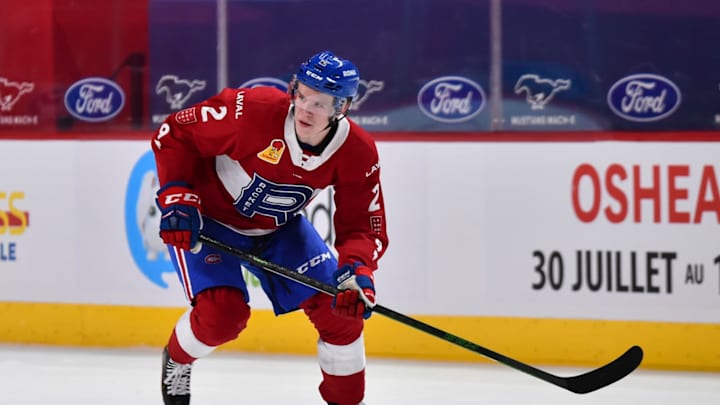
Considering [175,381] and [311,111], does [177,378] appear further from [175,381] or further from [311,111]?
[311,111]

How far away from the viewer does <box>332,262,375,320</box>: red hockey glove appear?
343 centimetres

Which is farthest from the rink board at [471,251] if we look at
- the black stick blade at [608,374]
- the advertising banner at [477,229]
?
the black stick blade at [608,374]

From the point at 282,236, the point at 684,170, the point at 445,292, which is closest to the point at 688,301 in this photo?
the point at 684,170

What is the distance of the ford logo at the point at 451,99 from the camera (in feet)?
16.7

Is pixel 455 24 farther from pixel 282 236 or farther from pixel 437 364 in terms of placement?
pixel 282 236

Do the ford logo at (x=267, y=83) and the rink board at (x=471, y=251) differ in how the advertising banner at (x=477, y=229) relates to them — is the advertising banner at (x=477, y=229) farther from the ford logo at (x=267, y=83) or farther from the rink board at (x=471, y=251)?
the ford logo at (x=267, y=83)

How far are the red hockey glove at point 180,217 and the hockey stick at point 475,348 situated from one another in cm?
9

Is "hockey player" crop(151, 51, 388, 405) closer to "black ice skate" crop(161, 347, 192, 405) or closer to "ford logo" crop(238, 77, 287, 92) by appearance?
"black ice skate" crop(161, 347, 192, 405)

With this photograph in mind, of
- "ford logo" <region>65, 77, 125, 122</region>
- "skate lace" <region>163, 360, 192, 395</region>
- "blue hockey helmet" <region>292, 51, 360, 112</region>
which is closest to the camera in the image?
"blue hockey helmet" <region>292, 51, 360, 112</region>

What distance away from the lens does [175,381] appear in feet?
12.3

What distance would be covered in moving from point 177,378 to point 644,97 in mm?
2164

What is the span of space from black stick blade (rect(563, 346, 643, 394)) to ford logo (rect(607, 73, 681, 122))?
1285mm

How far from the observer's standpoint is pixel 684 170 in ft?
15.5

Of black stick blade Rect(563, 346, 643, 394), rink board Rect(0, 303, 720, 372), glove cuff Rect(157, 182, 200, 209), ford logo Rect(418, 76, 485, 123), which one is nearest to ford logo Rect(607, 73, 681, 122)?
ford logo Rect(418, 76, 485, 123)
